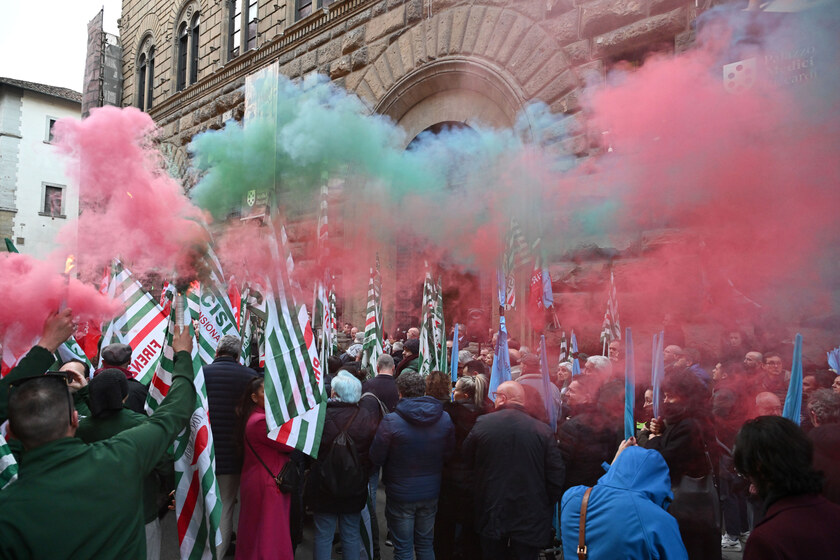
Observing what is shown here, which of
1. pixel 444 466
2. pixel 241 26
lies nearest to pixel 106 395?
pixel 444 466

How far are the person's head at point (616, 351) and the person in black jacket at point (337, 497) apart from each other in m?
3.26

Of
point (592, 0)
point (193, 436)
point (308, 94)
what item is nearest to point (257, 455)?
point (193, 436)

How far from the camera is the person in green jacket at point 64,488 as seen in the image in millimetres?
1928

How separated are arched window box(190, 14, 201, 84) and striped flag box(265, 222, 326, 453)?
16664 mm

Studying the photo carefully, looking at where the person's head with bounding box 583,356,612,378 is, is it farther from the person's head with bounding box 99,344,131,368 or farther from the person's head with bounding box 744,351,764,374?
the person's head with bounding box 99,344,131,368

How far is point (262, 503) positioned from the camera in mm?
3910

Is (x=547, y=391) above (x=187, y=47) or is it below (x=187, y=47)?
below

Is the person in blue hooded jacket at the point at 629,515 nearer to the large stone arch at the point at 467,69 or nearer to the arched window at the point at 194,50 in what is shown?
the large stone arch at the point at 467,69

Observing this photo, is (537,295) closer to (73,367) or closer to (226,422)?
(226,422)

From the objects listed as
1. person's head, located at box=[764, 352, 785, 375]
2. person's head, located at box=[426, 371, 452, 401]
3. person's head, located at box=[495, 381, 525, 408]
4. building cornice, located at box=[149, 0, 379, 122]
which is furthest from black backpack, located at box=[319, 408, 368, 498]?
building cornice, located at box=[149, 0, 379, 122]

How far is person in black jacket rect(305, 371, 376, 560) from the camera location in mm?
4145

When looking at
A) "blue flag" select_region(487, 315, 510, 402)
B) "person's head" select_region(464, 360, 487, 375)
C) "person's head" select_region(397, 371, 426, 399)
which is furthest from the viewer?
"person's head" select_region(464, 360, 487, 375)

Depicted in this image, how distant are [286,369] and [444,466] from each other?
1.69 meters

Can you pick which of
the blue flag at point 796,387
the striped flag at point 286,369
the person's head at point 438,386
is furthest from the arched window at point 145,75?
the blue flag at point 796,387
